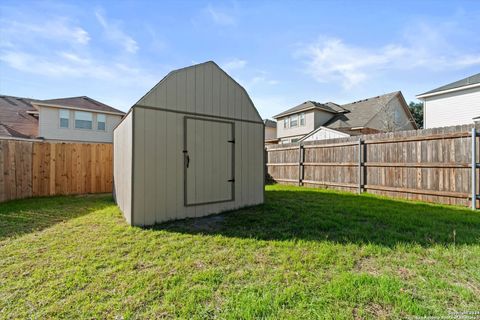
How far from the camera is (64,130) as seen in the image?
1329 centimetres

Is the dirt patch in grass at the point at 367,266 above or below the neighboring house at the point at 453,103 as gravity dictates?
below

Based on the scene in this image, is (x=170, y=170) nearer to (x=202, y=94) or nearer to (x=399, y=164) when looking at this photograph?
(x=202, y=94)

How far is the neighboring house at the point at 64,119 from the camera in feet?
42.3

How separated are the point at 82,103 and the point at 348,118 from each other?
1909 cm

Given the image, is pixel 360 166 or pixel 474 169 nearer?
pixel 474 169

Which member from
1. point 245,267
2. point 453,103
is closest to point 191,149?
point 245,267

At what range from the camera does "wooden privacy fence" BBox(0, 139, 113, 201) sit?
6.34 meters

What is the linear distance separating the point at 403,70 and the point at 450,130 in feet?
25.0

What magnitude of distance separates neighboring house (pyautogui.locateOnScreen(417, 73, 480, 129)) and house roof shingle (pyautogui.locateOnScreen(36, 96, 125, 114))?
19.4 metres

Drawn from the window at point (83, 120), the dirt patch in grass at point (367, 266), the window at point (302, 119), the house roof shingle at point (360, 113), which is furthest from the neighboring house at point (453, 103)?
the window at point (83, 120)

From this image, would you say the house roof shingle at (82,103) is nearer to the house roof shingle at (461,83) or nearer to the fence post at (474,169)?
the fence post at (474,169)

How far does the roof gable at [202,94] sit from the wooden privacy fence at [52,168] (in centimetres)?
524

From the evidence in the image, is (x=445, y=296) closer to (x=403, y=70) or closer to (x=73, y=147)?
(x=73, y=147)

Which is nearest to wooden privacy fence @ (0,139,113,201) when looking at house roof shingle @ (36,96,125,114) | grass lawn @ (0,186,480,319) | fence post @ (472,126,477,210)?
grass lawn @ (0,186,480,319)
